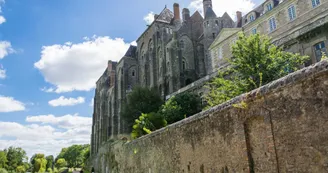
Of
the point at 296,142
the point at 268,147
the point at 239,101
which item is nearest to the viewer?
the point at 296,142

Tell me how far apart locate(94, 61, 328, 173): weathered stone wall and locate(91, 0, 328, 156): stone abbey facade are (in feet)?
44.5

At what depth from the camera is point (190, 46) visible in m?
45.7

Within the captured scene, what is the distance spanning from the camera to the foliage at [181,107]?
2850 cm

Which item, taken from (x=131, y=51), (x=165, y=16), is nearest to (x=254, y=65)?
(x=165, y=16)

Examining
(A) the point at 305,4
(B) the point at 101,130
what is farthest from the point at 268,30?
(B) the point at 101,130

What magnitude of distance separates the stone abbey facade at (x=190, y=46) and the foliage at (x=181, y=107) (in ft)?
5.22

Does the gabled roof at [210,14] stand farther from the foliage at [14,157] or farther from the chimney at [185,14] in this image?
the foliage at [14,157]

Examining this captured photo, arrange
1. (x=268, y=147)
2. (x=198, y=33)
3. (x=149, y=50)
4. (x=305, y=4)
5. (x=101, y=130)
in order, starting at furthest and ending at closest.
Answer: (x=101, y=130) < (x=149, y=50) < (x=198, y=33) < (x=305, y=4) < (x=268, y=147)

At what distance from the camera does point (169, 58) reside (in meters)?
43.2

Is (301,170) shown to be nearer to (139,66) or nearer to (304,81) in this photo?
(304,81)

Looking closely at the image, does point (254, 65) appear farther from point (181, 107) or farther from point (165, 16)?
point (165, 16)

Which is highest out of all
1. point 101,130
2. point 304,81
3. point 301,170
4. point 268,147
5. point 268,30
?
point 268,30

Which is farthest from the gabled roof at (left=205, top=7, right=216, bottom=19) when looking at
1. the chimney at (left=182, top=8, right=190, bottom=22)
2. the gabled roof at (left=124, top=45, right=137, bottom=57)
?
the gabled roof at (left=124, top=45, right=137, bottom=57)

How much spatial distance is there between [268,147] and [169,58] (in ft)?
121
